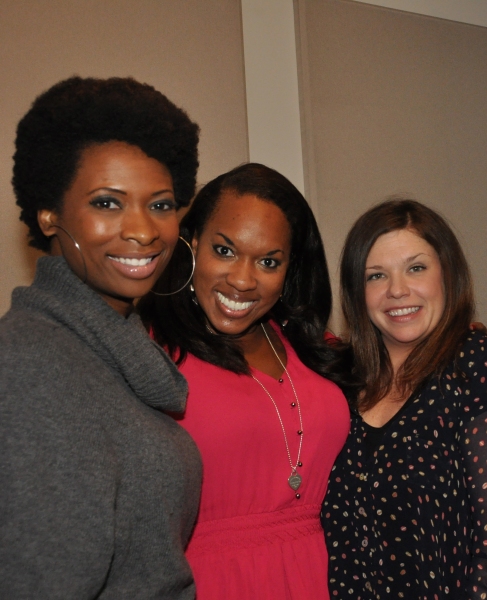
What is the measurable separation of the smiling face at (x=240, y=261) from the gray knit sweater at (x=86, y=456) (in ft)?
1.70

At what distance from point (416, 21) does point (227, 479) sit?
7.86 ft

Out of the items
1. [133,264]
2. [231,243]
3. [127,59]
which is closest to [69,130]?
[133,264]

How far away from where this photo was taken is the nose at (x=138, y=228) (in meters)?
1.36

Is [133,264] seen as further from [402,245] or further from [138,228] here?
[402,245]

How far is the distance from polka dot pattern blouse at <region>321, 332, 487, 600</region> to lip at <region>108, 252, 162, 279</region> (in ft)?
2.90

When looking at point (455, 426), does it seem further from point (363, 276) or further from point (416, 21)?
point (416, 21)

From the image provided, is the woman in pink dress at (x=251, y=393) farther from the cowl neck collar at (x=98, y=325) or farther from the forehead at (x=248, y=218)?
the cowl neck collar at (x=98, y=325)

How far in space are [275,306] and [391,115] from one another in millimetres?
1340

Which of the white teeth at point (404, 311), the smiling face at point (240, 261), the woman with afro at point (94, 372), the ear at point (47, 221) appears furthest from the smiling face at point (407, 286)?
the ear at point (47, 221)

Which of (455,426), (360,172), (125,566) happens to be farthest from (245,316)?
(360,172)

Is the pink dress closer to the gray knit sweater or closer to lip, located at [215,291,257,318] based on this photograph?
lip, located at [215,291,257,318]

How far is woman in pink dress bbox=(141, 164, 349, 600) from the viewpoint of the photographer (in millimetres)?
1841

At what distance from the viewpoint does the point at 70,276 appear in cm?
133

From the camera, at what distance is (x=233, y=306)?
200 centimetres
